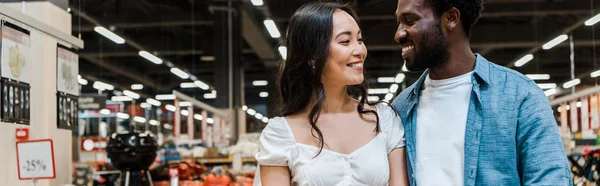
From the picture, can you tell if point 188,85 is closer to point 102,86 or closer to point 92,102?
point 102,86

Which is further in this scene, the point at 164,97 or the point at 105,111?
the point at 164,97

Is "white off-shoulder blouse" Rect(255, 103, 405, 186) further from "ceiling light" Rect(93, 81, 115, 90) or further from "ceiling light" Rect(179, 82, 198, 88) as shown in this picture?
"ceiling light" Rect(179, 82, 198, 88)

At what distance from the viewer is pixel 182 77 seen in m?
15.1

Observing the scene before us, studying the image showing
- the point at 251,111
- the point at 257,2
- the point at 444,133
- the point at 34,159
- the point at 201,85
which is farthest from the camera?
the point at 201,85

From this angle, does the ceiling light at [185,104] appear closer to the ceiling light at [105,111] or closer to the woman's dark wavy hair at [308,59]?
the ceiling light at [105,111]

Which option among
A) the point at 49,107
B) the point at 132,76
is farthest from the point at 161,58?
the point at 49,107

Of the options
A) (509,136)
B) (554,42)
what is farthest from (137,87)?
(509,136)

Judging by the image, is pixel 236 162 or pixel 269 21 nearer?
pixel 236 162

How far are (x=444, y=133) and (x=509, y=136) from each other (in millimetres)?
172

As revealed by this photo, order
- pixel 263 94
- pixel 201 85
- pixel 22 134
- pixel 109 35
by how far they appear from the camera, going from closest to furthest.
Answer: pixel 22 134
pixel 109 35
pixel 263 94
pixel 201 85

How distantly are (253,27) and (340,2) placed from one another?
1158cm

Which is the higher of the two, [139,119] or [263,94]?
[263,94]

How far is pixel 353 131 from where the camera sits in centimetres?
206

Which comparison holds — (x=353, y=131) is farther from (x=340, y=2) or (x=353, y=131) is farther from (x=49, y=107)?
(x=49, y=107)
